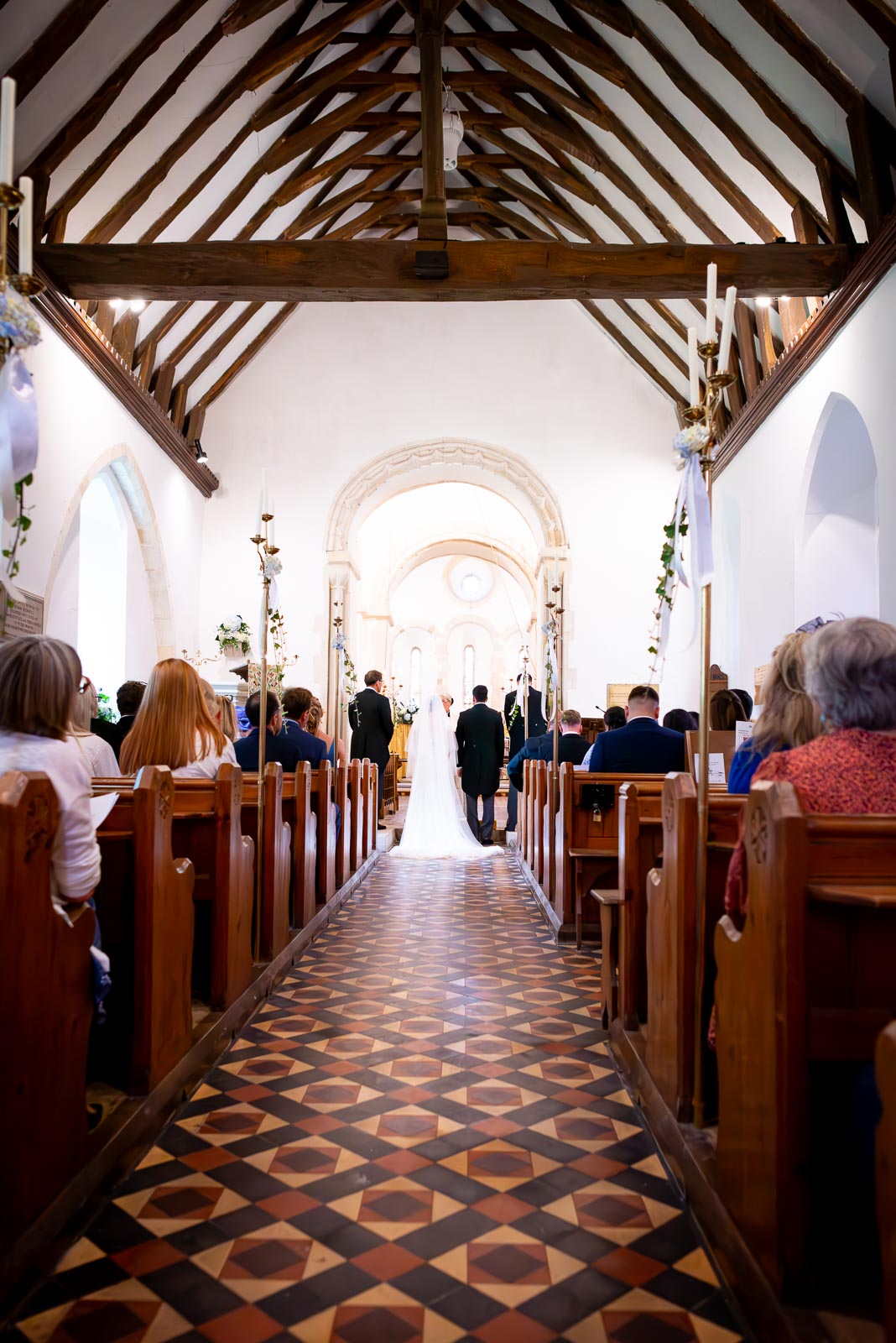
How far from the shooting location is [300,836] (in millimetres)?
4488

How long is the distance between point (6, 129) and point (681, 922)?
2.22 meters

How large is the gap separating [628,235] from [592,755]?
5396 millimetres

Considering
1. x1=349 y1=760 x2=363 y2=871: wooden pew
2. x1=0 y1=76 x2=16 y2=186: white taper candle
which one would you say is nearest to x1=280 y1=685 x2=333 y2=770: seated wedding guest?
x1=349 y1=760 x2=363 y2=871: wooden pew

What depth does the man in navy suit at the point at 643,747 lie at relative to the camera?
4699 millimetres

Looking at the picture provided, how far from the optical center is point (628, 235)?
8500mm

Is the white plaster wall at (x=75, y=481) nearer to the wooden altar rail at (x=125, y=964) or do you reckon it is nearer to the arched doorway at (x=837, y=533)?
the wooden altar rail at (x=125, y=964)

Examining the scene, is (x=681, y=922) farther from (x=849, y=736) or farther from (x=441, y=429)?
(x=441, y=429)

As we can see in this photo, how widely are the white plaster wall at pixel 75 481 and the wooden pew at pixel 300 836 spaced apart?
8.83ft

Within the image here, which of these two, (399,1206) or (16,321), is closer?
(399,1206)

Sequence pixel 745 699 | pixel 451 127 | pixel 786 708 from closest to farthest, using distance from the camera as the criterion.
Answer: pixel 786 708 → pixel 745 699 → pixel 451 127

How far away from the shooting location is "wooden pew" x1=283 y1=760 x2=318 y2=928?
14.6ft

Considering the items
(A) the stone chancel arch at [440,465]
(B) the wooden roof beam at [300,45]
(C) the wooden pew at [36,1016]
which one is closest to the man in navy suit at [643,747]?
(C) the wooden pew at [36,1016]

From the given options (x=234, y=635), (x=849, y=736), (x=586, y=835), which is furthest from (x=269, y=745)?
(x=234, y=635)

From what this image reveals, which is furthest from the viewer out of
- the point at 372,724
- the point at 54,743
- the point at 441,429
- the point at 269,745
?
the point at 441,429
